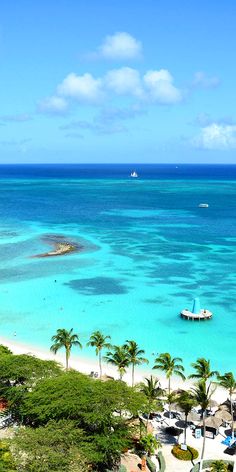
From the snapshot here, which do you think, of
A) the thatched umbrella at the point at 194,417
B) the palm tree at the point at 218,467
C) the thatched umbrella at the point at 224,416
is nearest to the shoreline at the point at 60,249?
the thatched umbrella at the point at 194,417

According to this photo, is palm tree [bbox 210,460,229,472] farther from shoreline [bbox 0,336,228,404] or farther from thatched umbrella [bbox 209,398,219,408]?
shoreline [bbox 0,336,228,404]

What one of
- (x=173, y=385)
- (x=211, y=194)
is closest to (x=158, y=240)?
(x=173, y=385)

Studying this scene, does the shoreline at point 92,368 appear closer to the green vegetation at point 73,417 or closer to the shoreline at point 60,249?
the green vegetation at point 73,417

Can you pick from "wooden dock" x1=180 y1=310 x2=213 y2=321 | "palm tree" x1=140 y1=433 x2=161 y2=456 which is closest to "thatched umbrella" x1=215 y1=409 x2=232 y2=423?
"palm tree" x1=140 y1=433 x2=161 y2=456

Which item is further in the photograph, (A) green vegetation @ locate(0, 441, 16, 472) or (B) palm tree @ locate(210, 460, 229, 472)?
(B) palm tree @ locate(210, 460, 229, 472)

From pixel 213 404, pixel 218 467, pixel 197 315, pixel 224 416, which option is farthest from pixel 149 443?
pixel 197 315

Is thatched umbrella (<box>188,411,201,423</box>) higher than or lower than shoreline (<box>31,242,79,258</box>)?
lower
